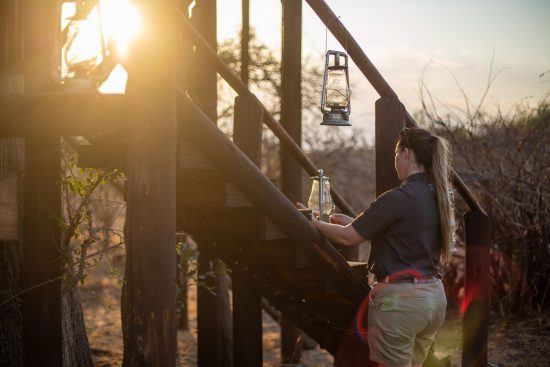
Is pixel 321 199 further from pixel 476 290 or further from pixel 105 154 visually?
pixel 476 290

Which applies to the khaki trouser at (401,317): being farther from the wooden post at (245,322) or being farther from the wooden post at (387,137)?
the wooden post at (245,322)

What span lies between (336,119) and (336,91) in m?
0.22

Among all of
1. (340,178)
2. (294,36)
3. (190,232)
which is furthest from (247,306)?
(340,178)

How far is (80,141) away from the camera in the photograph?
6707 millimetres

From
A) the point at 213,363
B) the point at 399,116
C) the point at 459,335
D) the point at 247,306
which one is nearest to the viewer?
the point at 399,116

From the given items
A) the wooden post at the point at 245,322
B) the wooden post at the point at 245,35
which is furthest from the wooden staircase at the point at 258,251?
the wooden post at the point at 245,35

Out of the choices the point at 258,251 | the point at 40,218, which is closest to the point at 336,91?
the point at 258,251

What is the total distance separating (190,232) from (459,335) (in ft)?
16.7

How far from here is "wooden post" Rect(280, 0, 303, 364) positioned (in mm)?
7219

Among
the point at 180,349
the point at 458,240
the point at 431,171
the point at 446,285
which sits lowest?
the point at 180,349

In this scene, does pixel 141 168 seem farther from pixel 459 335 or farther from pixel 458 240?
pixel 458 240

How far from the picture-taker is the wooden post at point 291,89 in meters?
7.22

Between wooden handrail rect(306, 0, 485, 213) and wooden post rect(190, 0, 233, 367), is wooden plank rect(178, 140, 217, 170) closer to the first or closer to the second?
wooden handrail rect(306, 0, 485, 213)

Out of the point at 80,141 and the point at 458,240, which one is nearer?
the point at 80,141
